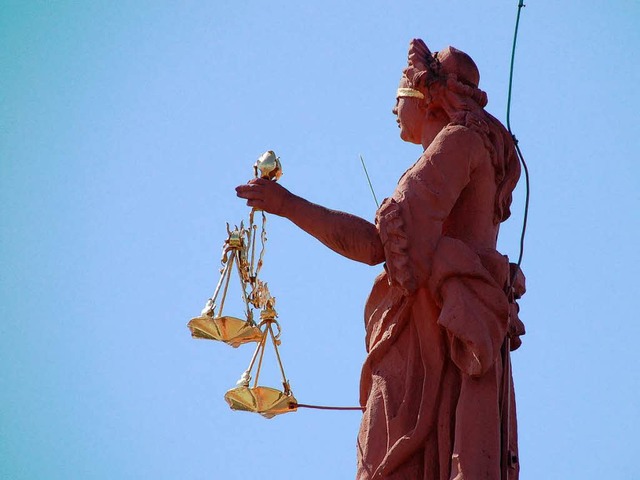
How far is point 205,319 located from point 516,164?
92.7 inches

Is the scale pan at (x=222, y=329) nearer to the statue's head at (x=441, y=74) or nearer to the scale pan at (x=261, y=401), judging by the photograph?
the scale pan at (x=261, y=401)

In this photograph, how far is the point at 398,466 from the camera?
11.2m

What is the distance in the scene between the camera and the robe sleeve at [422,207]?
37.8 feet

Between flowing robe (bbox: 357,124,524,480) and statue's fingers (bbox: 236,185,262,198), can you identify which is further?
statue's fingers (bbox: 236,185,262,198)

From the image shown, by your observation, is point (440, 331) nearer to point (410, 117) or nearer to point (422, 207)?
point (422, 207)

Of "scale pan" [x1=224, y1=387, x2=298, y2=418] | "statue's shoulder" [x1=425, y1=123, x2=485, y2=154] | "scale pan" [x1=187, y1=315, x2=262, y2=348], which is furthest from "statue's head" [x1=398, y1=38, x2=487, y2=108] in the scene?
"scale pan" [x1=224, y1=387, x2=298, y2=418]

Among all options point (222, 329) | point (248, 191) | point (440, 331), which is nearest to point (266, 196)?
point (248, 191)

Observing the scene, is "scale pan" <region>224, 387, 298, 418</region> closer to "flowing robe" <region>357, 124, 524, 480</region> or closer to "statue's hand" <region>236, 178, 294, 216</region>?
"flowing robe" <region>357, 124, 524, 480</region>

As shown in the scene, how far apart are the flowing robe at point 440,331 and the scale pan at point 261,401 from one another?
0.73 meters

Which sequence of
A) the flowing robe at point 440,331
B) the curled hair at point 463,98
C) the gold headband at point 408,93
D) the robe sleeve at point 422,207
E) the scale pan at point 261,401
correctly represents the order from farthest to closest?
the gold headband at point 408,93
the scale pan at point 261,401
the curled hair at point 463,98
the robe sleeve at point 422,207
the flowing robe at point 440,331

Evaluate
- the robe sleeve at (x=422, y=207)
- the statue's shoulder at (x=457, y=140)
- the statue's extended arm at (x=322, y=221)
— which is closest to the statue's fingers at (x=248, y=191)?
the statue's extended arm at (x=322, y=221)

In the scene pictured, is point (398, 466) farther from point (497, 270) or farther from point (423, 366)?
point (497, 270)

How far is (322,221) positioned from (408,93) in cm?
130

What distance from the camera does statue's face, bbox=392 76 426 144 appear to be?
41.0ft
